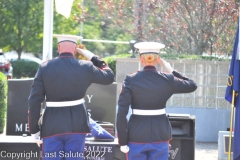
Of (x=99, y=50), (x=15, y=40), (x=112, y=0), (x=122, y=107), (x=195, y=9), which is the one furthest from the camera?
(x=99, y=50)

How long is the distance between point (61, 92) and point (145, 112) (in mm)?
898

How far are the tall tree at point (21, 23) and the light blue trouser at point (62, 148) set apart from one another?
73.1 feet

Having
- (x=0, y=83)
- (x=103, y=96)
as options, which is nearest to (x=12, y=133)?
(x=103, y=96)

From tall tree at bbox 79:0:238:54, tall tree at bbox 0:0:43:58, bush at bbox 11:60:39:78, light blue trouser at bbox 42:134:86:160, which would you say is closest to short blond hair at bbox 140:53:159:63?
light blue trouser at bbox 42:134:86:160

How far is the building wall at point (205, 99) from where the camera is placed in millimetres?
11734

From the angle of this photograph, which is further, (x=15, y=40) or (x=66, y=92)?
(x=15, y=40)

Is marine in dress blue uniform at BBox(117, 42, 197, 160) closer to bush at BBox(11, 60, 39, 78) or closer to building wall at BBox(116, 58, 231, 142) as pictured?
building wall at BBox(116, 58, 231, 142)

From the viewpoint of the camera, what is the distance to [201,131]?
11750 mm

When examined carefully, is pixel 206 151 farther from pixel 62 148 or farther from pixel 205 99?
pixel 62 148

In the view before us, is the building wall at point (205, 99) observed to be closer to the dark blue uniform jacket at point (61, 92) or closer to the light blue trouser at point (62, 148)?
the dark blue uniform jacket at point (61, 92)

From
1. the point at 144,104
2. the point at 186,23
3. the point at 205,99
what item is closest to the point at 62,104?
the point at 144,104

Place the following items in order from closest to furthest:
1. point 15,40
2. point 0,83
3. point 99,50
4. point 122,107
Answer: point 122,107 → point 0,83 → point 15,40 → point 99,50

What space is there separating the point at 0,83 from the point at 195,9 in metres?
4.30

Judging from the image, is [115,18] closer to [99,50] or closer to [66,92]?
[66,92]
